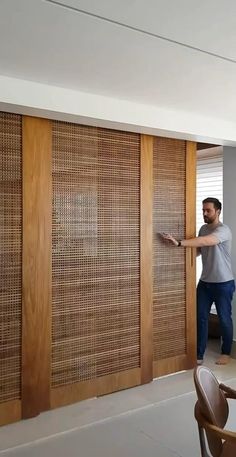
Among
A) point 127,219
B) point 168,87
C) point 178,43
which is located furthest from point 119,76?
point 127,219

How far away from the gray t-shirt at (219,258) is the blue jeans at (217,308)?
72 mm

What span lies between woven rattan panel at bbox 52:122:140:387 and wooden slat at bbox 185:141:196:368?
0.61m

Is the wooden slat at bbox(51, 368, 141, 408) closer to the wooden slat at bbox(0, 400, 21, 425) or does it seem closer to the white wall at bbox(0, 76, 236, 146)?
the wooden slat at bbox(0, 400, 21, 425)

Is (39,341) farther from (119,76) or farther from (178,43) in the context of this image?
(178,43)

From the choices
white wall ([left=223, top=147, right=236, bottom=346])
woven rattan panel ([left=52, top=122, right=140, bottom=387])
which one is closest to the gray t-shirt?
white wall ([left=223, top=147, right=236, bottom=346])

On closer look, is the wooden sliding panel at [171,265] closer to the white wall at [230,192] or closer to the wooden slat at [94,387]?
the wooden slat at [94,387]

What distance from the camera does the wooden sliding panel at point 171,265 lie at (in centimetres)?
387

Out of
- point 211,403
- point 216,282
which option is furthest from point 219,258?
point 211,403

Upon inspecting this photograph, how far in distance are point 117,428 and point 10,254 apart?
4.71 ft

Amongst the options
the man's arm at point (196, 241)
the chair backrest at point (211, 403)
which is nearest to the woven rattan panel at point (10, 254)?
the man's arm at point (196, 241)

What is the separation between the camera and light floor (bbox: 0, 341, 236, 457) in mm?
2690

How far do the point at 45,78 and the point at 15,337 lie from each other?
1806mm

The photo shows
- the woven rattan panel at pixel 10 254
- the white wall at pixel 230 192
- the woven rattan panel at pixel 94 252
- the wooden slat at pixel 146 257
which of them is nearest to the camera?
the woven rattan panel at pixel 10 254

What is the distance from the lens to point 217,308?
434 cm
